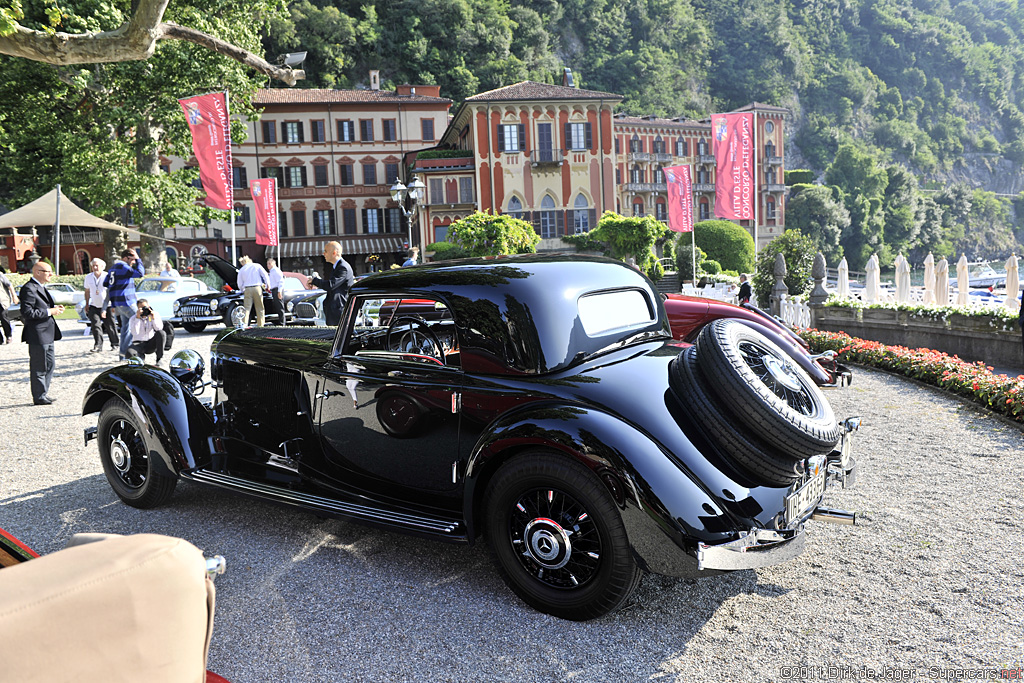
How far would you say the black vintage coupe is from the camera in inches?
130

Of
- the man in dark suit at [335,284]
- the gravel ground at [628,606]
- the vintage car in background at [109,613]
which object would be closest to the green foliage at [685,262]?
the man in dark suit at [335,284]

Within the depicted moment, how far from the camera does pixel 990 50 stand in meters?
142

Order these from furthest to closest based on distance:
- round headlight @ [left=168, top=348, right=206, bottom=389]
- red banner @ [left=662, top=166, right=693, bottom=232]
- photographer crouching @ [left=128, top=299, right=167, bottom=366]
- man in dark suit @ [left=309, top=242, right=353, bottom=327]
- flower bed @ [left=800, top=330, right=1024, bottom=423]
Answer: red banner @ [left=662, top=166, right=693, bottom=232]
man in dark suit @ [left=309, top=242, right=353, bottom=327]
photographer crouching @ [left=128, top=299, right=167, bottom=366]
flower bed @ [left=800, top=330, right=1024, bottom=423]
round headlight @ [left=168, top=348, right=206, bottom=389]

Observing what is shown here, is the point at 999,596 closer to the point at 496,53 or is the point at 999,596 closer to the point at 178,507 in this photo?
the point at 178,507

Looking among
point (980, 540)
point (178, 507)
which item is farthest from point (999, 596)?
point (178, 507)

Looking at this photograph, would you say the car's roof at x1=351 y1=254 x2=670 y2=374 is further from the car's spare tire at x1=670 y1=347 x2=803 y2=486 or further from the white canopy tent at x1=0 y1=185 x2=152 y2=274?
the white canopy tent at x1=0 y1=185 x2=152 y2=274

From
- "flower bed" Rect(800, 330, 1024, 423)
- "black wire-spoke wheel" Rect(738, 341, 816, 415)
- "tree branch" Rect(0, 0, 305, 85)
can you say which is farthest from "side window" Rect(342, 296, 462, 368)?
"flower bed" Rect(800, 330, 1024, 423)

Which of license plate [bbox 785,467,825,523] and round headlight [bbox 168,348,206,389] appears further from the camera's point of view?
round headlight [bbox 168,348,206,389]

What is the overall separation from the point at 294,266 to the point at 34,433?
162 feet

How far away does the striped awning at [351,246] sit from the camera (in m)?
54.9

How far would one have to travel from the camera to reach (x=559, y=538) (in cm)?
347

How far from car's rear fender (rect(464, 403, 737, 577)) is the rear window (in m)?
0.72

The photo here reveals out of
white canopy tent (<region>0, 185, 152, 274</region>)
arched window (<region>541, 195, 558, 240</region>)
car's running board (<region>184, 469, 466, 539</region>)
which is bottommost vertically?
car's running board (<region>184, 469, 466, 539</region>)

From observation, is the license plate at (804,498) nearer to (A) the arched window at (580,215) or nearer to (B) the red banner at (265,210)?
(B) the red banner at (265,210)
